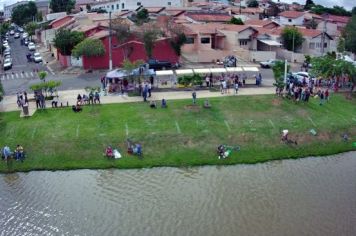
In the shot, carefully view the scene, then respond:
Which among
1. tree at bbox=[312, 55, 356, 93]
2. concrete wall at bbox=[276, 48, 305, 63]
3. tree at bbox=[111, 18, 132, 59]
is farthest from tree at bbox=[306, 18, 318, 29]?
tree at bbox=[312, 55, 356, 93]

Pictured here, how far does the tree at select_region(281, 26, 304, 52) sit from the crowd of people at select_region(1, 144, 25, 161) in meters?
48.0

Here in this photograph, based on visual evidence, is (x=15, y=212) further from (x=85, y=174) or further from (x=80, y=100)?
(x=80, y=100)

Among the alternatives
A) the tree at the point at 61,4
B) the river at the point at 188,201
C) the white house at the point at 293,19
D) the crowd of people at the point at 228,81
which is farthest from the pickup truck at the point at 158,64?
the tree at the point at 61,4

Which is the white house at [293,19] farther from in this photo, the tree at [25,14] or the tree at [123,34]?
the tree at [25,14]

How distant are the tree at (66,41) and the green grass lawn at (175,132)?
2389cm

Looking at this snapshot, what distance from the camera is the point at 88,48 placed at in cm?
5709

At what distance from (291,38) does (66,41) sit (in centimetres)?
3181

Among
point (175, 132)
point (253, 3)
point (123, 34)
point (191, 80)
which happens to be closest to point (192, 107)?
point (175, 132)

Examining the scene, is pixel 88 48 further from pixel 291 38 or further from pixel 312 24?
pixel 312 24

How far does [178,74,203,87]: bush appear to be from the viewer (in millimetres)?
46244

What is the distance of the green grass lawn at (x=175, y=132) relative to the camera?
3341 centimetres

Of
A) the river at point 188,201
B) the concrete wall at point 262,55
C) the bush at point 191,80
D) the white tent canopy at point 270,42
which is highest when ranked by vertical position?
the bush at point 191,80

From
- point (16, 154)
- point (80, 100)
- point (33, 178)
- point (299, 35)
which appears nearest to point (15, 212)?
point (33, 178)

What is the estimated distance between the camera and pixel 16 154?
109ft
